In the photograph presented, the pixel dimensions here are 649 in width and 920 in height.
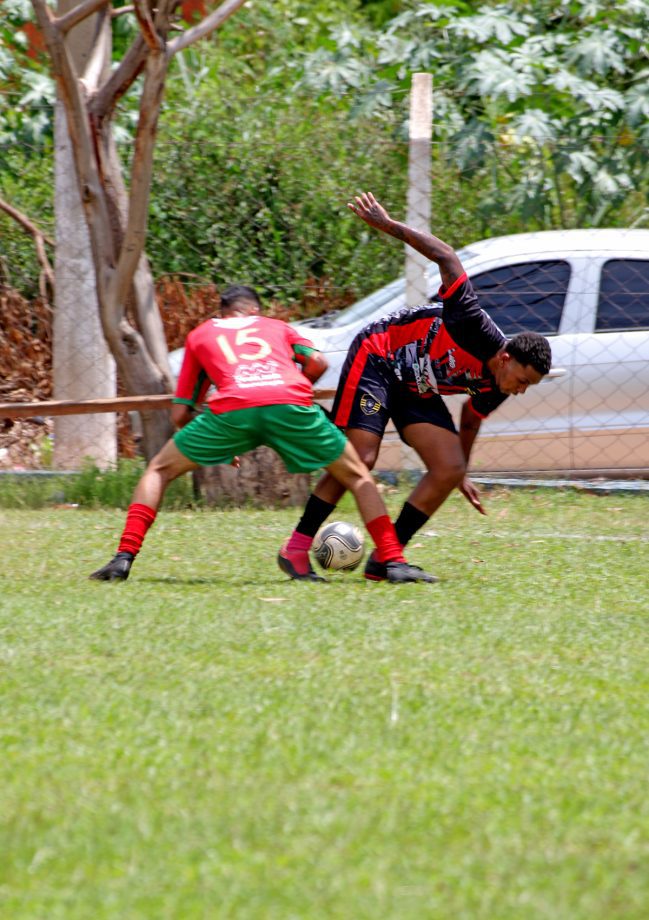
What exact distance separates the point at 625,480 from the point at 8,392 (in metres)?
4.98

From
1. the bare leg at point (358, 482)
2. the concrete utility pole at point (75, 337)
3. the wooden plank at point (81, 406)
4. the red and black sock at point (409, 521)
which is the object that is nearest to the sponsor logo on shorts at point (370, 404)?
the bare leg at point (358, 482)

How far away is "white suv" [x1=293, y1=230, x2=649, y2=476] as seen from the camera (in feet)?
30.7

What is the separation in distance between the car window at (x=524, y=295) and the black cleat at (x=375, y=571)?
3.56m

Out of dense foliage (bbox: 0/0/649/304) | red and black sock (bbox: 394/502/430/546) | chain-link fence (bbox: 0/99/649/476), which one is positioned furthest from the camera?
dense foliage (bbox: 0/0/649/304)

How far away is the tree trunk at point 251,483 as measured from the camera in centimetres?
893

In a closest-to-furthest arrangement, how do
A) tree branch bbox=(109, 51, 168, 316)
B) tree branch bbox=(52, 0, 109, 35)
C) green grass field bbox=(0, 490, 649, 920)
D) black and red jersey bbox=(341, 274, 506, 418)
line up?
green grass field bbox=(0, 490, 649, 920) → black and red jersey bbox=(341, 274, 506, 418) → tree branch bbox=(52, 0, 109, 35) → tree branch bbox=(109, 51, 168, 316)

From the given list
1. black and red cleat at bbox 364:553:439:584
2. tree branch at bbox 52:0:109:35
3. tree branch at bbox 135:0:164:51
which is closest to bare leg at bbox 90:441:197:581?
black and red cleat at bbox 364:553:439:584

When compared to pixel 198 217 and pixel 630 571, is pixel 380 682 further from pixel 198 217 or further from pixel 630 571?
pixel 198 217

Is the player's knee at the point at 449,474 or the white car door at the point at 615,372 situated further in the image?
the white car door at the point at 615,372

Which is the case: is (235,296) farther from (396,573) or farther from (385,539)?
(396,573)

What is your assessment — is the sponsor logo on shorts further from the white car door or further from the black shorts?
the white car door

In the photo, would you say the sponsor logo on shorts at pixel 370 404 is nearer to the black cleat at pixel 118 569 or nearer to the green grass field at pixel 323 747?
the green grass field at pixel 323 747

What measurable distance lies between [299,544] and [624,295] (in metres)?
4.09

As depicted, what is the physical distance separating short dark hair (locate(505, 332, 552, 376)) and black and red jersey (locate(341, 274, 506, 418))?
15cm
